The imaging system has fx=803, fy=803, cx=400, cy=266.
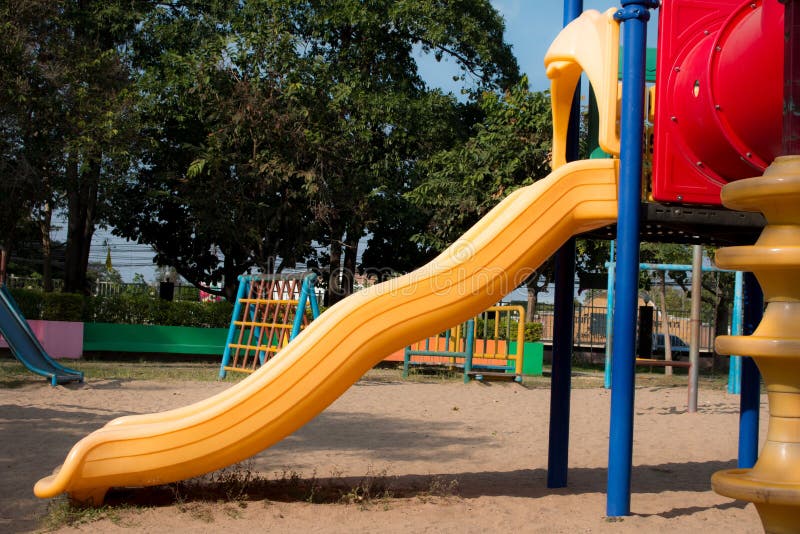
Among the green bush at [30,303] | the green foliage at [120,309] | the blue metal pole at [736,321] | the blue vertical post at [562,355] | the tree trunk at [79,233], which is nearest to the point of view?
the blue vertical post at [562,355]

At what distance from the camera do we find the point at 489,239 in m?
4.92

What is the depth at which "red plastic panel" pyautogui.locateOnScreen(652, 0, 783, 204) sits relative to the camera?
418cm

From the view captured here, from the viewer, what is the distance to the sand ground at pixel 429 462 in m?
4.55

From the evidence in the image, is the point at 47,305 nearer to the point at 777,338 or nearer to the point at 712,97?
the point at 712,97

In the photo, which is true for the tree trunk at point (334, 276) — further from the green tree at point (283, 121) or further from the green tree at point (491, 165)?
the green tree at point (491, 165)

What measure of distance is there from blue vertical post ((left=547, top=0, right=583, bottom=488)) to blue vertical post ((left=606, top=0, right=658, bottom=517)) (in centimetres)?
96

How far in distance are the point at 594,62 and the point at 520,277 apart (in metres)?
1.47

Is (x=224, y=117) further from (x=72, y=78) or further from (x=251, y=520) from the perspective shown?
(x=251, y=520)

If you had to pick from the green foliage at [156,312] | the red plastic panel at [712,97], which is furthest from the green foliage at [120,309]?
the red plastic panel at [712,97]

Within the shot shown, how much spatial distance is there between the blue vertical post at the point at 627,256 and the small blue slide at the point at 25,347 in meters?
8.94

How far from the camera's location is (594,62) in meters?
5.14

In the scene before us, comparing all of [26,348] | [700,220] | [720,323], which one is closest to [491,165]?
[720,323]

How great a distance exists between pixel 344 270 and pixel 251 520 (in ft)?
69.0

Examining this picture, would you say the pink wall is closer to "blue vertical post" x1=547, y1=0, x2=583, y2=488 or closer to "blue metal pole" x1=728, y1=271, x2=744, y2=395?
"blue metal pole" x1=728, y1=271, x2=744, y2=395
